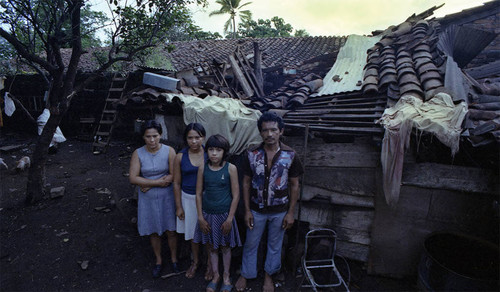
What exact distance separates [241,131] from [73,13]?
5248 mm

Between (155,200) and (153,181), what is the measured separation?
11.7 inches

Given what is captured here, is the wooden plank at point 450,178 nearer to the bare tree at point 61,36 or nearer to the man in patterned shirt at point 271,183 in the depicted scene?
the man in patterned shirt at point 271,183

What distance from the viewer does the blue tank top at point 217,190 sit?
10.5 feet

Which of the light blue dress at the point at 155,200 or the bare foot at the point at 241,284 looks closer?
the light blue dress at the point at 155,200

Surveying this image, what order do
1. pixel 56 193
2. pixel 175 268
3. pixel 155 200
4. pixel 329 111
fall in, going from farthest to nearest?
pixel 56 193 → pixel 329 111 → pixel 175 268 → pixel 155 200

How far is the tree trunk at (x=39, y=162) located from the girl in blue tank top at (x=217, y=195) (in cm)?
480

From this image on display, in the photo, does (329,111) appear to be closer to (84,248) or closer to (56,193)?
(84,248)

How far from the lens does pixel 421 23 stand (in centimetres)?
629

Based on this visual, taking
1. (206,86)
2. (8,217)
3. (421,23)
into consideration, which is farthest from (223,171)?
(421,23)

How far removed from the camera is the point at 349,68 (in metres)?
6.20

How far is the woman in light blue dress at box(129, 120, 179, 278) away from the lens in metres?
3.38

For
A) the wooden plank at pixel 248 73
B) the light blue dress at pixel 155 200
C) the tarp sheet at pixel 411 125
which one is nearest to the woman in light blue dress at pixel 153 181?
the light blue dress at pixel 155 200

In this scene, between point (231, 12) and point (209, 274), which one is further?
point (231, 12)

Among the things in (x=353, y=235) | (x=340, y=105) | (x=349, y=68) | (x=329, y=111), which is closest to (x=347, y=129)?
(x=329, y=111)
